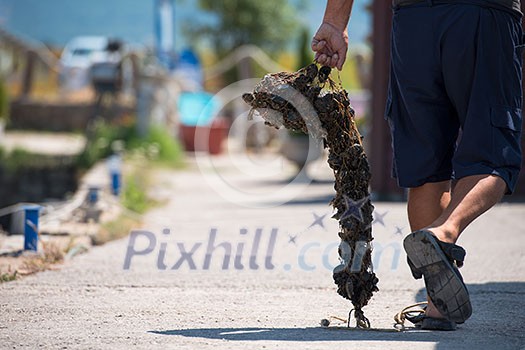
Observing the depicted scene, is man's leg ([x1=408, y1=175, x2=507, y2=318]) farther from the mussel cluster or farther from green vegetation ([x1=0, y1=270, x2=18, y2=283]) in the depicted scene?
green vegetation ([x1=0, y1=270, x2=18, y2=283])

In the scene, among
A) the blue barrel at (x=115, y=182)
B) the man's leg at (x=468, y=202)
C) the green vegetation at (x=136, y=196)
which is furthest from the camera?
the blue barrel at (x=115, y=182)

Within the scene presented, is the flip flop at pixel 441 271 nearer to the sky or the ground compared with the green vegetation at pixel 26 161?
nearer to the sky

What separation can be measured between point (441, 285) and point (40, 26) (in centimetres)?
5798

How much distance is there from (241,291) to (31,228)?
1.41 metres

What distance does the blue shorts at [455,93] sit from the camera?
10.0ft

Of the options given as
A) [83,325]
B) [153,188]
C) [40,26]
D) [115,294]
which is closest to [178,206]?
[153,188]

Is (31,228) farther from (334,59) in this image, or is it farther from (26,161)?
(26,161)

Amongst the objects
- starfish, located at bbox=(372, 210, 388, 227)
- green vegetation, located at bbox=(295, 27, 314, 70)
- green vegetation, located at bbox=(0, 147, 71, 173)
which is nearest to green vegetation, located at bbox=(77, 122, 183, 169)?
green vegetation, located at bbox=(0, 147, 71, 173)

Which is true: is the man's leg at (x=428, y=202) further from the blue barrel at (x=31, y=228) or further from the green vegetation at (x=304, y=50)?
the green vegetation at (x=304, y=50)

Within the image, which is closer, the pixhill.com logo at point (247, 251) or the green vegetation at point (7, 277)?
the green vegetation at point (7, 277)

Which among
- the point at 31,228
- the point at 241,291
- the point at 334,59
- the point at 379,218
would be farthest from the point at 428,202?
the point at 379,218

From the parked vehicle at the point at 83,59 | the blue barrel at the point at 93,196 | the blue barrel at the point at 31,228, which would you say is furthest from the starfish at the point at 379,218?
the parked vehicle at the point at 83,59

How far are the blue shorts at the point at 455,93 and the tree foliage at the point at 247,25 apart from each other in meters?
Result: 26.8

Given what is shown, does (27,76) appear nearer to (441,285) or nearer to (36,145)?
(36,145)
